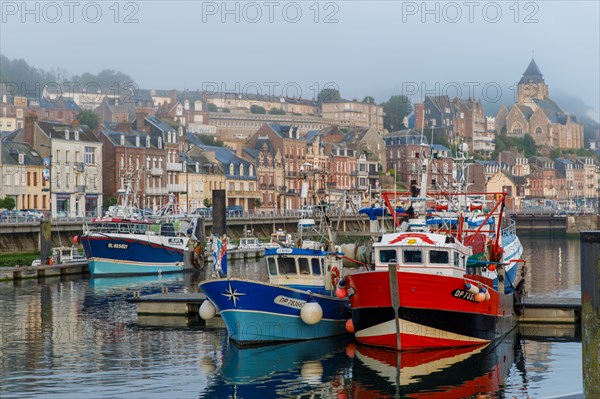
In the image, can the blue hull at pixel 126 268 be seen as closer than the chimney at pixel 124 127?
Yes

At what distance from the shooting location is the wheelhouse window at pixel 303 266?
44.7m

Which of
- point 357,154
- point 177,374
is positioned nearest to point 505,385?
point 177,374

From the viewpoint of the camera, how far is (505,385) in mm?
36656

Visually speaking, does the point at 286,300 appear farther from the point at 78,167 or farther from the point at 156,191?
the point at 156,191

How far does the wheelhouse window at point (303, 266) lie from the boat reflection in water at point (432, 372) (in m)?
3.81

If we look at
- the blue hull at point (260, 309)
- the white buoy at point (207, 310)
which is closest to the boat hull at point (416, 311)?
the blue hull at point (260, 309)

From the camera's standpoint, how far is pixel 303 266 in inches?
1761

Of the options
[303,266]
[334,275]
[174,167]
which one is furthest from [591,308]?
[174,167]

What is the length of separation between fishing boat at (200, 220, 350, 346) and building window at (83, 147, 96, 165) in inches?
3006

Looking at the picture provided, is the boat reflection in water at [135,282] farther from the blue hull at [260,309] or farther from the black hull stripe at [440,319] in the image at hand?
the black hull stripe at [440,319]

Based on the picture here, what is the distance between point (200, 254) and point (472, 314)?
45.9m

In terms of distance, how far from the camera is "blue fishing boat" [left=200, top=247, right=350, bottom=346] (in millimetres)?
42062

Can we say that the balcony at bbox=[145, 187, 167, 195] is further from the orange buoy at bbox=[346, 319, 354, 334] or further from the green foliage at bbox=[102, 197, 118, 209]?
the orange buoy at bbox=[346, 319, 354, 334]

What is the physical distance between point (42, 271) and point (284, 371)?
3859 centimetres
